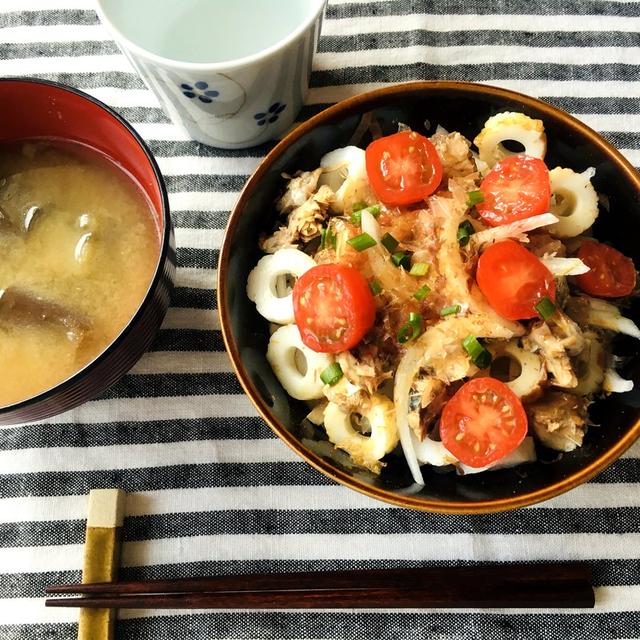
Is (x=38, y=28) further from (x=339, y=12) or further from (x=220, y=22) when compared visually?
(x=339, y=12)

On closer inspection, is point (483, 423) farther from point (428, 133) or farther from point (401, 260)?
point (428, 133)

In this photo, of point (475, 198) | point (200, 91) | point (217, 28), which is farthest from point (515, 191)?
point (217, 28)

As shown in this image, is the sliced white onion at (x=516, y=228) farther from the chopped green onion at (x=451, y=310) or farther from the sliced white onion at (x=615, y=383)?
the sliced white onion at (x=615, y=383)

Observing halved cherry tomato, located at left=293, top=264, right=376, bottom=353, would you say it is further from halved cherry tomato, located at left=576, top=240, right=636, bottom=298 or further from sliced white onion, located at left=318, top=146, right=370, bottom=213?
halved cherry tomato, located at left=576, top=240, right=636, bottom=298

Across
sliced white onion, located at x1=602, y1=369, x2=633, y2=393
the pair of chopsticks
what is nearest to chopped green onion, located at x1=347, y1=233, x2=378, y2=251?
sliced white onion, located at x1=602, y1=369, x2=633, y2=393

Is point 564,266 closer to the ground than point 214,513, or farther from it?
farther from it

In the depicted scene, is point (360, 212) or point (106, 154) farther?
point (106, 154)
